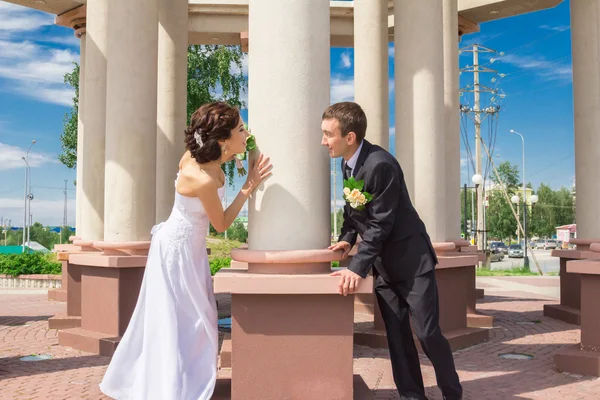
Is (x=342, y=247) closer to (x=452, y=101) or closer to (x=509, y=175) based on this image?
(x=452, y=101)

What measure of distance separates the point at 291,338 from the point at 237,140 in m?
1.52

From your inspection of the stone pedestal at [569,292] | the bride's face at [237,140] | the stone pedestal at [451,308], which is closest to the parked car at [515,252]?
the stone pedestal at [569,292]

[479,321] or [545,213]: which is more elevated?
[545,213]

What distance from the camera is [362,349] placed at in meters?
8.32

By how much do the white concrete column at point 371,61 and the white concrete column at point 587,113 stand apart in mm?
3722

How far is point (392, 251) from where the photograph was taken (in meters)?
4.76

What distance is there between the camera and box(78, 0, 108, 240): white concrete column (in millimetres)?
11656

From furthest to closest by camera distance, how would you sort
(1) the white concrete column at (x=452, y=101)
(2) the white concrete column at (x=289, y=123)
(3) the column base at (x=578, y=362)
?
(1) the white concrete column at (x=452, y=101) → (3) the column base at (x=578, y=362) → (2) the white concrete column at (x=289, y=123)

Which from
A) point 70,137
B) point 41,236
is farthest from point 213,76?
point 41,236

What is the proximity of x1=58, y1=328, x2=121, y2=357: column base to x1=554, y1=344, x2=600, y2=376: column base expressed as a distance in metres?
5.57

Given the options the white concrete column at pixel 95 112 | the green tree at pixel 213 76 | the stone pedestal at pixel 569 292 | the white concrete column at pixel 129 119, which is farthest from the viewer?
the green tree at pixel 213 76

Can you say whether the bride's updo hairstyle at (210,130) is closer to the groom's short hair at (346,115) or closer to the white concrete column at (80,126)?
the groom's short hair at (346,115)

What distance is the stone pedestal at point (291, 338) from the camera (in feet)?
14.3

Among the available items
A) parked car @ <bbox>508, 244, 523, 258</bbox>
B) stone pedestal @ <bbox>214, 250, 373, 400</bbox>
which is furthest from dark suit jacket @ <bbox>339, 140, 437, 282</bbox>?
parked car @ <bbox>508, 244, 523, 258</bbox>
